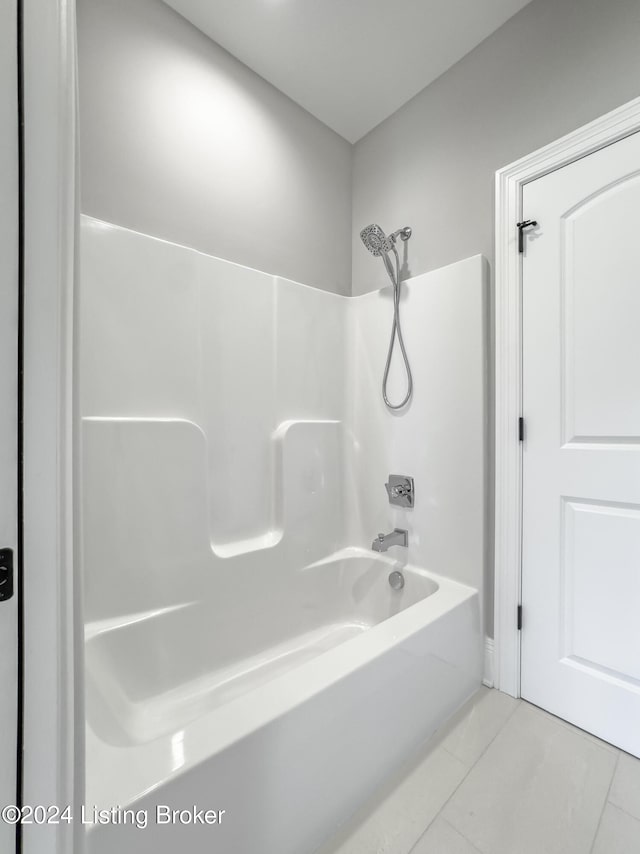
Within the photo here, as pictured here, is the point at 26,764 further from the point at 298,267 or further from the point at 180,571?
the point at 298,267

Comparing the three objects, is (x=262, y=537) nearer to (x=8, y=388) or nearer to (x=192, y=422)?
(x=192, y=422)

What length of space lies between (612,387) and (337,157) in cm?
196

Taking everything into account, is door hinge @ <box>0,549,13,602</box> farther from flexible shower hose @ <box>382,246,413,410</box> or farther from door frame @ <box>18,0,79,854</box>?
flexible shower hose @ <box>382,246,413,410</box>

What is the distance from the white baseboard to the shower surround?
1.6 inches

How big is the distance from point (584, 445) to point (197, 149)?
204 centimetres

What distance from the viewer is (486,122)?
66.5 inches

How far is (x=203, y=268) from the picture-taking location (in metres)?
1.61

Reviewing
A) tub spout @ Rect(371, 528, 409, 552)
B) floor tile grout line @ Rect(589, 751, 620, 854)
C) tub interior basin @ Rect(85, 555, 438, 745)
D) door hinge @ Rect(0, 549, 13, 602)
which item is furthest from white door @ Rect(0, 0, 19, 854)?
tub spout @ Rect(371, 528, 409, 552)

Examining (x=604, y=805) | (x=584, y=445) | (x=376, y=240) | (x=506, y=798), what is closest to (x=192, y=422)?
(x=376, y=240)

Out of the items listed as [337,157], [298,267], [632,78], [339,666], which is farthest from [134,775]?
[337,157]

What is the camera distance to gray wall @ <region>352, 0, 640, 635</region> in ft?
4.51

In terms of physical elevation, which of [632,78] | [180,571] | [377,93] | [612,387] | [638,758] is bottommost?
[638,758]

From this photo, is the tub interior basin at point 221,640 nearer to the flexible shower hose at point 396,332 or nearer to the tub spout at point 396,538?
the tub spout at point 396,538

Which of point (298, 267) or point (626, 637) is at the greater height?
point (298, 267)
